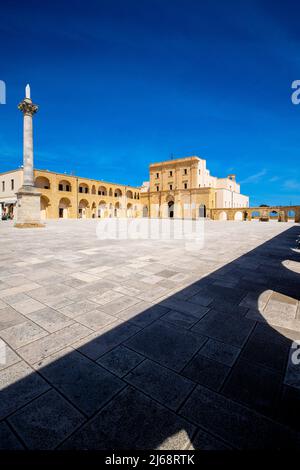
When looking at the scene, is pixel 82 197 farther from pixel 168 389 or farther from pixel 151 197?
pixel 168 389

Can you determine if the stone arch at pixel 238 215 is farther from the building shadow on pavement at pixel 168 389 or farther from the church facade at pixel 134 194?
the building shadow on pavement at pixel 168 389

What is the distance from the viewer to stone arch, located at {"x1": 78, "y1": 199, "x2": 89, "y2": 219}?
43.6 m

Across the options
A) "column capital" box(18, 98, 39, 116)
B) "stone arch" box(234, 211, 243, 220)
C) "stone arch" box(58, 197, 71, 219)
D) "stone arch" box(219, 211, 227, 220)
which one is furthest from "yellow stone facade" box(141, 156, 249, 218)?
"column capital" box(18, 98, 39, 116)

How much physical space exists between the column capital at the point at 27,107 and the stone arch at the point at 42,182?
67.9 ft

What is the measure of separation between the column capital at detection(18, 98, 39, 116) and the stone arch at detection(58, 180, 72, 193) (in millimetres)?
22862

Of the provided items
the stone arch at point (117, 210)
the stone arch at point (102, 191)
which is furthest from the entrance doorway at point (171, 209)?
the stone arch at point (102, 191)

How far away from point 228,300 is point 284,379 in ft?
5.79

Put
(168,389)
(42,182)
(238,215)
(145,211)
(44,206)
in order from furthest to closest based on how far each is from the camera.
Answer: (145,211)
(238,215)
(44,206)
(42,182)
(168,389)

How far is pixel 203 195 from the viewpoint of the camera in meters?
46.3

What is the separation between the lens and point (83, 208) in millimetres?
44219

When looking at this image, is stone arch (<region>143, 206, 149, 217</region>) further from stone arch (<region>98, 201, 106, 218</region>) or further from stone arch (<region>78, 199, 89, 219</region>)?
stone arch (<region>78, 199, 89, 219</region>)

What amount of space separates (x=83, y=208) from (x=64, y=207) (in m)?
4.02

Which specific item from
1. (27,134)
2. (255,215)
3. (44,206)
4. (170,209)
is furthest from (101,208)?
(255,215)

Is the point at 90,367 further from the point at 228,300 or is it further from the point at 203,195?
the point at 203,195
